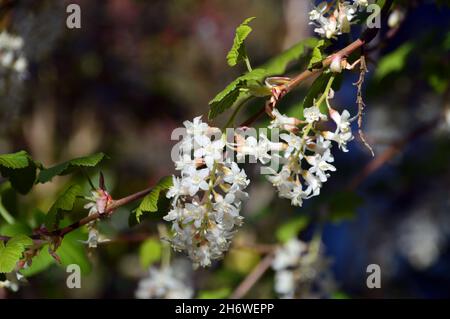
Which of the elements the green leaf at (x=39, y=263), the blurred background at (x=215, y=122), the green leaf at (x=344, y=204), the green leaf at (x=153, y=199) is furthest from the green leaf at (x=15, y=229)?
the green leaf at (x=344, y=204)

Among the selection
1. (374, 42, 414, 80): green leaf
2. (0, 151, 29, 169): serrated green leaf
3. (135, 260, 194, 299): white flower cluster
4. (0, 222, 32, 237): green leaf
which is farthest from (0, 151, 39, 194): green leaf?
(374, 42, 414, 80): green leaf

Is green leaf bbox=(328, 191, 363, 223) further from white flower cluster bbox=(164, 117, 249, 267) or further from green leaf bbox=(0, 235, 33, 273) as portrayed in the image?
green leaf bbox=(0, 235, 33, 273)

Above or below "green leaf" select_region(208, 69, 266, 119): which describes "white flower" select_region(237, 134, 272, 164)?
below

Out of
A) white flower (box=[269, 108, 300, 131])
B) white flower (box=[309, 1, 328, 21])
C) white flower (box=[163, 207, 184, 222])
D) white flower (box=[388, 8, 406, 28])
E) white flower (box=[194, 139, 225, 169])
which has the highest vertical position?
white flower (box=[388, 8, 406, 28])

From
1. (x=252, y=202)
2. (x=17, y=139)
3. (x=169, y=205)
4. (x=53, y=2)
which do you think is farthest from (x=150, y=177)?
(x=169, y=205)

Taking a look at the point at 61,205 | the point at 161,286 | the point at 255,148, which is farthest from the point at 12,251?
the point at 161,286

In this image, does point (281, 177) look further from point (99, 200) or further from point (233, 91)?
point (99, 200)
